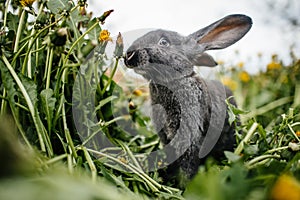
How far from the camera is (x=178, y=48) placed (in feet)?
5.70

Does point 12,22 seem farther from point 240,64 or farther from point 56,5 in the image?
point 240,64

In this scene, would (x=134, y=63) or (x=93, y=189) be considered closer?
(x=93, y=189)

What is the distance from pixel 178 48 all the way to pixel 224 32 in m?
0.19

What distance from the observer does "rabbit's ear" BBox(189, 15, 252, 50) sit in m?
1.60

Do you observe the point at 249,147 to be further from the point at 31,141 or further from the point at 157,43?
the point at 157,43

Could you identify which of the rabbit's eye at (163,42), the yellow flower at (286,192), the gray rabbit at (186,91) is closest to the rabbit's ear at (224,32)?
the gray rabbit at (186,91)

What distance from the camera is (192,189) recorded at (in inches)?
16.7

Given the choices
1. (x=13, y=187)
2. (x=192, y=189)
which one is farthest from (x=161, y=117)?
(x=13, y=187)

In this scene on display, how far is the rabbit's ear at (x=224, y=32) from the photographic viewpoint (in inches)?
63.2

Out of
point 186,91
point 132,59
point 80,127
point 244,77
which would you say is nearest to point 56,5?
point 80,127

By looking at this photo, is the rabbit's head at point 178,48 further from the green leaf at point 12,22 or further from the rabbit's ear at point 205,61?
the green leaf at point 12,22

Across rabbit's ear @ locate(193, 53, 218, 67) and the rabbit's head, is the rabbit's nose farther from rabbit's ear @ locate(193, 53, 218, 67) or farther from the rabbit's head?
rabbit's ear @ locate(193, 53, 218, 67)

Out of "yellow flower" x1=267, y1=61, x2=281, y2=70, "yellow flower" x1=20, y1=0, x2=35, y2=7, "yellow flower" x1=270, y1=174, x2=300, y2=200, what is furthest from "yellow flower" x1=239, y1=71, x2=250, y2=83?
"yellow flower" x1=270, y1=174, x2=300, y2=200

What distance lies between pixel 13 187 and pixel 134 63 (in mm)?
1263
